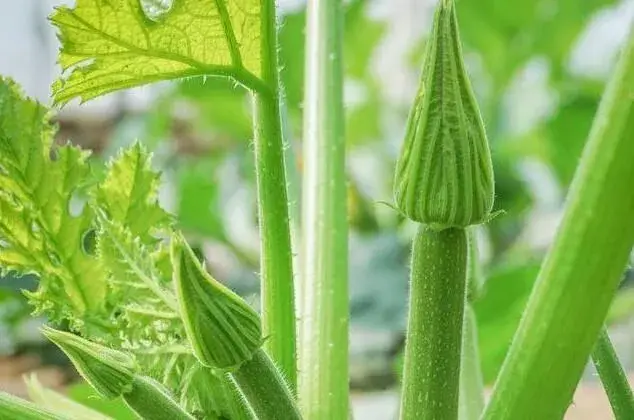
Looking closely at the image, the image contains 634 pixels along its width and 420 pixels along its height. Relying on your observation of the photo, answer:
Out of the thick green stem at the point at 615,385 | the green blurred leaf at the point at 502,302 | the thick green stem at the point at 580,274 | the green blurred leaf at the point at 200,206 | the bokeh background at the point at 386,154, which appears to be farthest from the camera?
the green blurred leaf at the point at 200,206

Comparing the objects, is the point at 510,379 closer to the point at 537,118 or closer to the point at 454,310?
the point at 454,310

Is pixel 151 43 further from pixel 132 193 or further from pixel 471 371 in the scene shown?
pixel 471 371

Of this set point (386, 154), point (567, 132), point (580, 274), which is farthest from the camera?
point (386, 154)

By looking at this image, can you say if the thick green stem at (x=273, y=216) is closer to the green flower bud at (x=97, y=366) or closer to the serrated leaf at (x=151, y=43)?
the serrated leaf at (x=151, y=43)

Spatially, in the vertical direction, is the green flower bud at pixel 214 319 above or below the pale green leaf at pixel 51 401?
below

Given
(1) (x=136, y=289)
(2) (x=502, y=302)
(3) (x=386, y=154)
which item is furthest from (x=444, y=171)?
(3) (x=386, y=154)

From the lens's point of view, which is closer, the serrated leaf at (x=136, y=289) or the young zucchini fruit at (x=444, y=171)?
the young zucchini fruit at (x=444, y=171)

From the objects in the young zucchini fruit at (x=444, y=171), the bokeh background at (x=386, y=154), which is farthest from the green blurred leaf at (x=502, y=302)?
the young zucchini fruit at (x=444, y=171)
